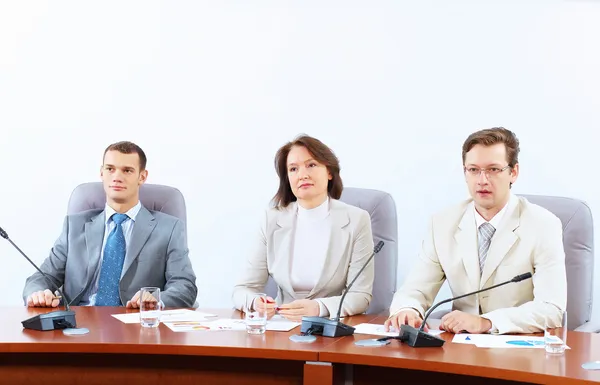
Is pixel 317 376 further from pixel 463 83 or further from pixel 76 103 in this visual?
pixel 76 103

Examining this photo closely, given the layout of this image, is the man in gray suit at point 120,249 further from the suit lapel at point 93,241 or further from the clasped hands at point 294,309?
the clasped hands at point 294,309

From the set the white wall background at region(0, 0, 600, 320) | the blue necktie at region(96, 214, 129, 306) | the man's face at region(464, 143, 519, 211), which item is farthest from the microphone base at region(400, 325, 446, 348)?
the white wall background at region(0, 0, 600, 320)

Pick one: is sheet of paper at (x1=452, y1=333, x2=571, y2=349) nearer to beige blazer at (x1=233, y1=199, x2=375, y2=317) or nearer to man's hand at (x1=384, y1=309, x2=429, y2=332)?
man's hand at (x1=384, y1=309, x2=429, y2=332)

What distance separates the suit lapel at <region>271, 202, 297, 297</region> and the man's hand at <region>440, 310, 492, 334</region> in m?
0.84

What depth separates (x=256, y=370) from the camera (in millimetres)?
2449

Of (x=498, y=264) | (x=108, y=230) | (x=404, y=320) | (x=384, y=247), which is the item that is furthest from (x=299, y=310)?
(x=108, y=230)

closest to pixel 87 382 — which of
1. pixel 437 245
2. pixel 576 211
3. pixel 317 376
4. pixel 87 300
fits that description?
pixel 317 376

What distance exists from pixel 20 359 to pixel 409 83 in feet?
8.25

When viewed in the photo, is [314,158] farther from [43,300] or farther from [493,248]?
[43,300]

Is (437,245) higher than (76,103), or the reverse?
(76,103)

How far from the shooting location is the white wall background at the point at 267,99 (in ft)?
13.4

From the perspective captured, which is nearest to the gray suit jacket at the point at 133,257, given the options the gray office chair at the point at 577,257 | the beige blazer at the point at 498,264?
the beige blazer at the point at 498,264

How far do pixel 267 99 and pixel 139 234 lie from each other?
128 cm

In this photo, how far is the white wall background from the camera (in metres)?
4.09
